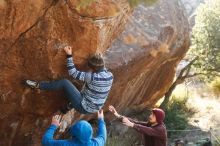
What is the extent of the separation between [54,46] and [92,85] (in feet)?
2.97

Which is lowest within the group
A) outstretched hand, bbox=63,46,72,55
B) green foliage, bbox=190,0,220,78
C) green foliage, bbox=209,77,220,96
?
green foliage, bbox=209,77,220,96

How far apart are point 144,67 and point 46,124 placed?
3.13 meters

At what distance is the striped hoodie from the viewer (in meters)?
7.83

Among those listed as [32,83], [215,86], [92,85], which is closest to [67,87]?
[92,85]

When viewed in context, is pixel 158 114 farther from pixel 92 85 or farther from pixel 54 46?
pixel 54 46

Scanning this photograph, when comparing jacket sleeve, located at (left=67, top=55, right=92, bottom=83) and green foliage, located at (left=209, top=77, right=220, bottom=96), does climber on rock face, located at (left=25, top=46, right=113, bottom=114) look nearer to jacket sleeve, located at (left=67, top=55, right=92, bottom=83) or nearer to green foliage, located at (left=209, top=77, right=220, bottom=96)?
jacket sleeve, located at (left=67, top=55, right=92, bottom=83)

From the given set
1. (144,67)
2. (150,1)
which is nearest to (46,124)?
(144,67)

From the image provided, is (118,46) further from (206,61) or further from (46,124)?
(206,61)

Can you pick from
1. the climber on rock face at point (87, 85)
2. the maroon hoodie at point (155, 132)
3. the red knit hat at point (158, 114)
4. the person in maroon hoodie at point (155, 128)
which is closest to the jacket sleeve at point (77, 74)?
the climber on rock face at point (87, 85)

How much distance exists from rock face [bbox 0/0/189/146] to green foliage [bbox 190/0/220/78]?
7.35 meters

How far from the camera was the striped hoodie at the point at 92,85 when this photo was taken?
7.83m

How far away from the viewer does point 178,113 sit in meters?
17.6

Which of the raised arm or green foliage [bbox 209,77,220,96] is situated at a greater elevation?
the raised arm

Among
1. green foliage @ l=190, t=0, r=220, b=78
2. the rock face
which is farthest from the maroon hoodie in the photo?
green foliage @ l=190, t=0, r=220, b=78
